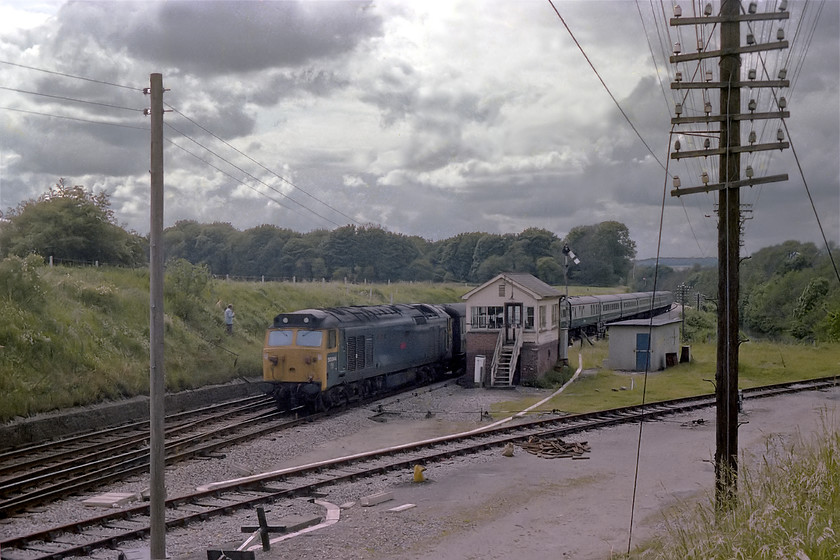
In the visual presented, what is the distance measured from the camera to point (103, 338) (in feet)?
93.4

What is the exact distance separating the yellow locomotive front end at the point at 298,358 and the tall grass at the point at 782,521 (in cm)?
1511

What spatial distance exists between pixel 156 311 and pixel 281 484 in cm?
633

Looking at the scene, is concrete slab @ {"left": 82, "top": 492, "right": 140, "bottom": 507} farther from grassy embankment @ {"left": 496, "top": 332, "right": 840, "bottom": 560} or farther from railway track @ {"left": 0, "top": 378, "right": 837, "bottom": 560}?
grassy embankment @ {"left": 496, "top": 332, "right": 840, "bottom": 560}

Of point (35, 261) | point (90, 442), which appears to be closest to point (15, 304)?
point (35, 261)

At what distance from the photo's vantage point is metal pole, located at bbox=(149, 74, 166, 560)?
1086 cm

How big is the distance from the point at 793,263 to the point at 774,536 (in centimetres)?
8779

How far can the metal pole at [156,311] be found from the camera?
10859 mm

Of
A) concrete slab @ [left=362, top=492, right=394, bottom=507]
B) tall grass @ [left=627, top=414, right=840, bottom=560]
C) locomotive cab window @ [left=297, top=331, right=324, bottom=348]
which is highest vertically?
locomotive cab window @ [left=297, top=331, right=324, bottom=348]

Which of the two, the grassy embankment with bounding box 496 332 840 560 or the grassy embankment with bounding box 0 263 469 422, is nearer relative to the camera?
the grassy embankment with bounding box 496 332 840 560

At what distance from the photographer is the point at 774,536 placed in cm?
715

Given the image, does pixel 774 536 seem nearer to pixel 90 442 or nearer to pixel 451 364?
pixel 90 442

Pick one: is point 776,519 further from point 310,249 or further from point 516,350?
point 310,249

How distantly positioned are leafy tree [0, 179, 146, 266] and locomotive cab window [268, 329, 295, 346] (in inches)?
839

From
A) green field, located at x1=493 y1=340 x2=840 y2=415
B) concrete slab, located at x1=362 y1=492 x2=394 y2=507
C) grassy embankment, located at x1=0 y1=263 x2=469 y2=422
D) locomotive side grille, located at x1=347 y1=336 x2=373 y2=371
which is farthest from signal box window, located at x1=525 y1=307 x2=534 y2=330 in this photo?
concrete slab, located at x1=362 y1=492 x2=394 y2=507
